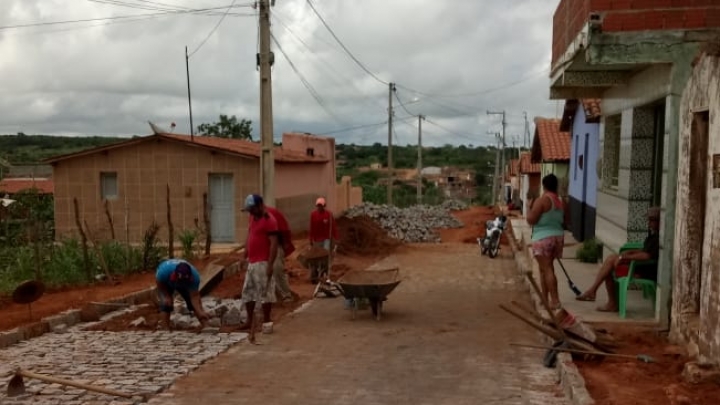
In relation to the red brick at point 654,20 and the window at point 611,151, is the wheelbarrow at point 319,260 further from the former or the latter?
the red brick at point 654,20

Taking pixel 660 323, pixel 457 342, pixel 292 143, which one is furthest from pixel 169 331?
pixel 292 143

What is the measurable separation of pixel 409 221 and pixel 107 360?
23.4 m

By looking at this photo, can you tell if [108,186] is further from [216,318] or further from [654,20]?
[654,20]

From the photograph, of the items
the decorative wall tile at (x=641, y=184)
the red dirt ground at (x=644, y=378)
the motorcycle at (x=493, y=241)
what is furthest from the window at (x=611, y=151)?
the motorcycle at (x=493, y=241)

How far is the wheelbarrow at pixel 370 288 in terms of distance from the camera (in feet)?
32.4

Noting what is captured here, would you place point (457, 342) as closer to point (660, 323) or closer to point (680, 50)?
point (660, 323)

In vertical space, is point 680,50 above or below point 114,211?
above

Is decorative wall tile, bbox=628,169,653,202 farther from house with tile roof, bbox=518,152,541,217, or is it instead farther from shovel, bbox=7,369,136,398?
house with tile roof, bbox=518,152,541,217

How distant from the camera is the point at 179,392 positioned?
6.59 metres

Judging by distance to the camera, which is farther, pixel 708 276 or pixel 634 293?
pixel 634 293

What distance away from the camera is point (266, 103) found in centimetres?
1301

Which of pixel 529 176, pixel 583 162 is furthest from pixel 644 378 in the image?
pixel 529 176

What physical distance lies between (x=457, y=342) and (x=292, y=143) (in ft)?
82.2

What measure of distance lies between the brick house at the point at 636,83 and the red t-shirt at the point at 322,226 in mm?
4949
